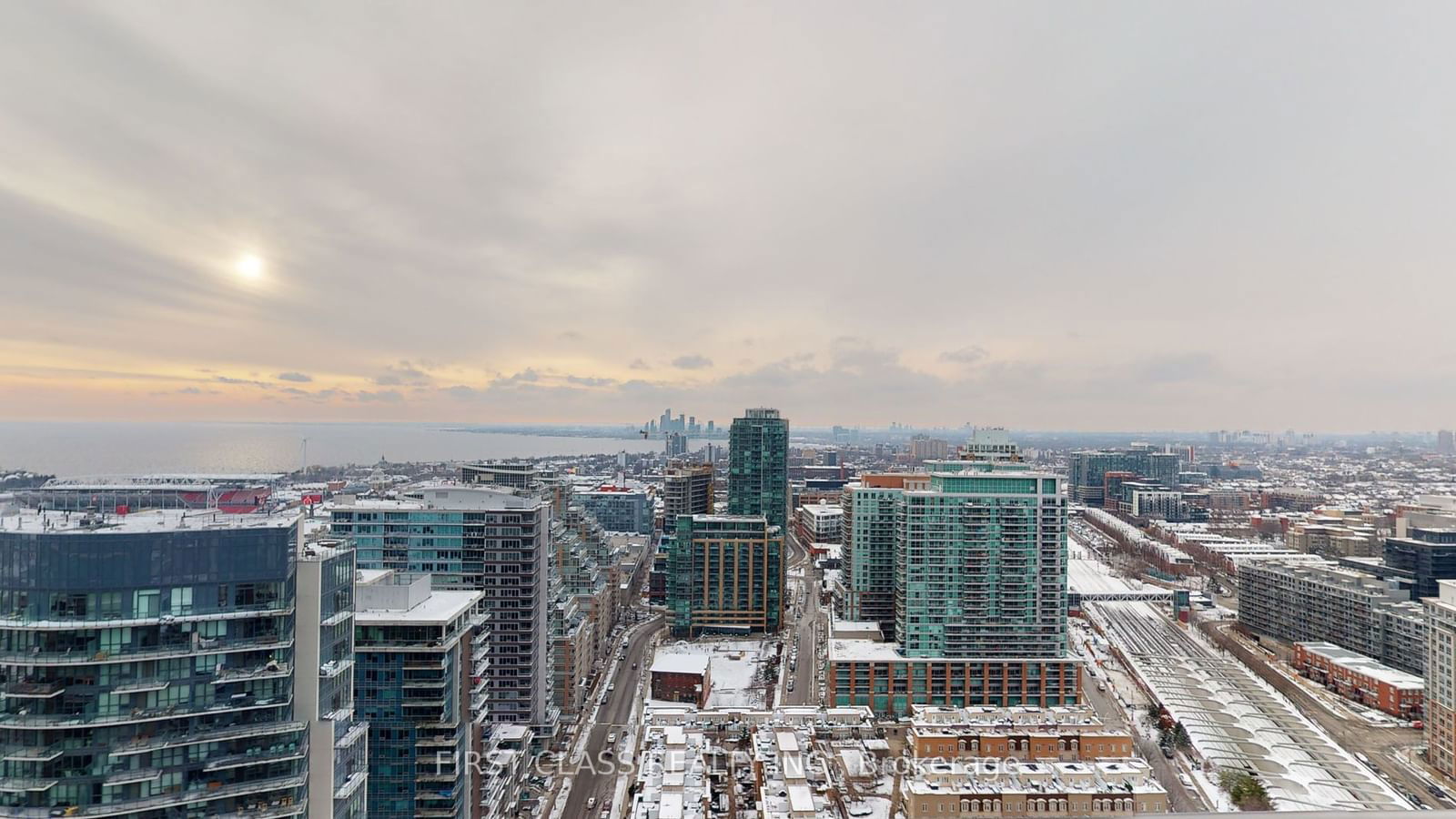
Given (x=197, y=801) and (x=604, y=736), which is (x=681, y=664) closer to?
(x=604, y=736)

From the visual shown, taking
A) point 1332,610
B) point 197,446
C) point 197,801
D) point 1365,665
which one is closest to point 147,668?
point 197,801

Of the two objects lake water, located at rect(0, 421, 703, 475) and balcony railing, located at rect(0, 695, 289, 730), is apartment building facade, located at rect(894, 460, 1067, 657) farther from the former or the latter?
balcony railing, located at rect(0, 695, 289, 730)

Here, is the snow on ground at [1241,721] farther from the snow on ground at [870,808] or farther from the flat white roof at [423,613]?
the flat white roof at [423,613]

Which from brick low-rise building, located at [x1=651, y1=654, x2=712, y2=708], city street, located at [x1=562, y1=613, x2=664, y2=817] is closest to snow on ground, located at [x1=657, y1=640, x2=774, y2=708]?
brick low-rise building, located at [x1=651, y1=654, x2=712, y2=708]

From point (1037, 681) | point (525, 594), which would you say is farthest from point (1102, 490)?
point (525, 594)

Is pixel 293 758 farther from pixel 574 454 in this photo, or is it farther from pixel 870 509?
pixel 574 454

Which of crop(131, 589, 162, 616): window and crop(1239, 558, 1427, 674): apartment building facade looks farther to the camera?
Answer: crop(1239, 558, 1427, 674): apartment building facade
